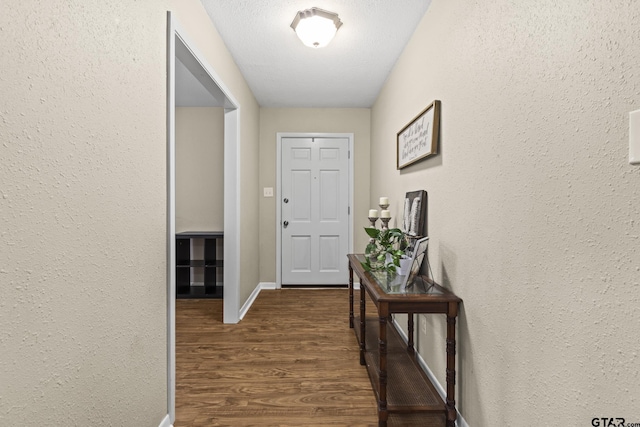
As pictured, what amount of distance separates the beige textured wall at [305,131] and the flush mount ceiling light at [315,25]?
1979 mm

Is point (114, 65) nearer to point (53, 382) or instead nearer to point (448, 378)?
point (53, 382)

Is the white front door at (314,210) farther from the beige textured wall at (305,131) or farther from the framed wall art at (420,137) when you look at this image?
the framed wall art at (420,137)

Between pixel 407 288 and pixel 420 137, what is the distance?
98cm

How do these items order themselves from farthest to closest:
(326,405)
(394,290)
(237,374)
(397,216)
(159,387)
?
(397,216) < (237,374) < (326,405) < (394,290) < (159,387)

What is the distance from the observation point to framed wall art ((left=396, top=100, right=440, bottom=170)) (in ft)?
6.36

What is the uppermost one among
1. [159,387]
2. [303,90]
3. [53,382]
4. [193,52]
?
[303,90]

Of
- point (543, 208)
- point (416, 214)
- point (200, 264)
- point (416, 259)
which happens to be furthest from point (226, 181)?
point (543, 208)

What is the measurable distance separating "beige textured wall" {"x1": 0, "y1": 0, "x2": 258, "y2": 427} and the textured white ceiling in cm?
88

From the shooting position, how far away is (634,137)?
0.74 meters

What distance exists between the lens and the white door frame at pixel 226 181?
1.62m

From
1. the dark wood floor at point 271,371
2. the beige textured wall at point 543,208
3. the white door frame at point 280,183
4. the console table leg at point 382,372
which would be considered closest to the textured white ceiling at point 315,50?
the white door frame at point 280,183

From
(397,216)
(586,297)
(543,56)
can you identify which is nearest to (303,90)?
(397,216)

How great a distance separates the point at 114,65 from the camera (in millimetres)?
1179

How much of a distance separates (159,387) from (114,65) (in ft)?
4.43
